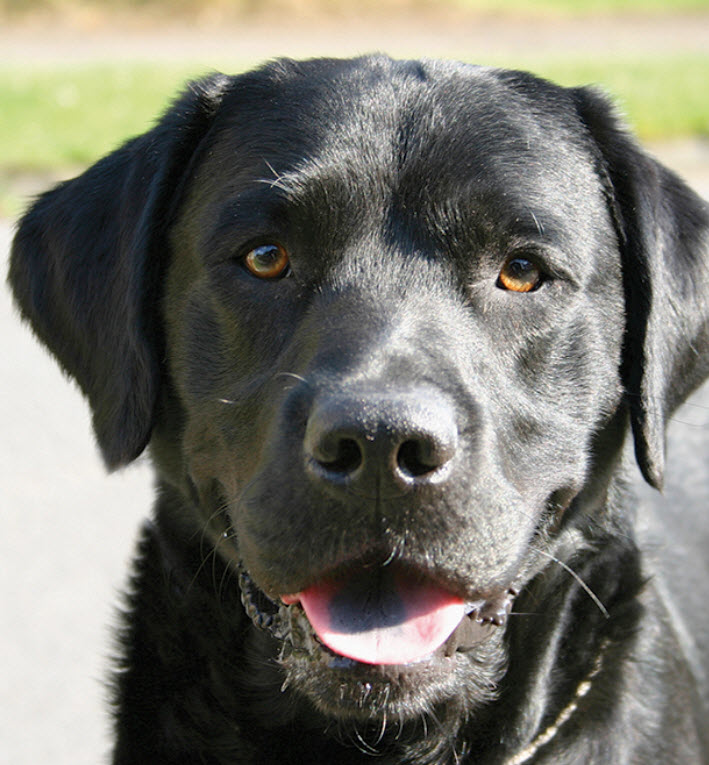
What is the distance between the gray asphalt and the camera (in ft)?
13.4

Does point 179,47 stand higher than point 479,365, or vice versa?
point 479,365

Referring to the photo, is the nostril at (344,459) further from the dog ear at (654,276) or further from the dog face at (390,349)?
the dog ear at (654,276)

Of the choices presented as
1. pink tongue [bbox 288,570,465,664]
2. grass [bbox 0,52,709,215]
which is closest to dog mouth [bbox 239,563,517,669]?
pink tongue [bbox 288,570,465,664]

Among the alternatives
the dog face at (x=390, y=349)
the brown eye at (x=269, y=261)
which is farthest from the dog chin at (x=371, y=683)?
the brown eye at (x=269, y=261)

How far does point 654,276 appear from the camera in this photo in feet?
9.93

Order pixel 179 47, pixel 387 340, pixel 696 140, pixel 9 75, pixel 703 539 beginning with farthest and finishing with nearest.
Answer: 1. pixel 179 47
2. pixel 9 75
3. pixel 696 140
4. pixel 703 539
5. pixel 387 340

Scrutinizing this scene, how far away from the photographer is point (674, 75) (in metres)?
14.9

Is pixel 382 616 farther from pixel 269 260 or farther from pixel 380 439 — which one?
pixel 269 260

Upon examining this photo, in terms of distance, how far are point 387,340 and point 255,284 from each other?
477 mm

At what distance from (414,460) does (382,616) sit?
43 cm

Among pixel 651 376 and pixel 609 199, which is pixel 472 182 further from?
pixel 651 376

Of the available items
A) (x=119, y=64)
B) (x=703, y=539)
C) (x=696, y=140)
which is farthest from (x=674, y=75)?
(x=703, y=539)

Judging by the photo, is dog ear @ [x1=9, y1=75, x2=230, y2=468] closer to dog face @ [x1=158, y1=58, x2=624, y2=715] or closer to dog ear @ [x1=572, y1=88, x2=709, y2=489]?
dog face @ [x1=158, y1=58, x2=624, y2=715]

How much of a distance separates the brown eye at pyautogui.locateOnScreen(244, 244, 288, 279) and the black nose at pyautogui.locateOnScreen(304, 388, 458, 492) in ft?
1.95
